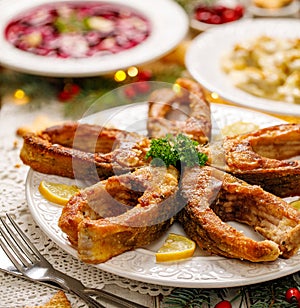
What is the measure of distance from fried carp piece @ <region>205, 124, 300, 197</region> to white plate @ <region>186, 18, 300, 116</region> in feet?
2.74

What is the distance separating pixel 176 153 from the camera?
3205mm

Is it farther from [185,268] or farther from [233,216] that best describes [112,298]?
[233,216]

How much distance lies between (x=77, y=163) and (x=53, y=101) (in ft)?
5.20

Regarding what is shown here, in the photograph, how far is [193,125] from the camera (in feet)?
11.9

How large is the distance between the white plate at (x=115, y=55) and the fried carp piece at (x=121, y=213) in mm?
1762

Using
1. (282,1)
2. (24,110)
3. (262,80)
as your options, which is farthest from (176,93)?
(282,1)

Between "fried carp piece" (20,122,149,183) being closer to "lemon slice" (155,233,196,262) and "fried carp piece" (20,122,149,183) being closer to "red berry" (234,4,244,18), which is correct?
"lemon slice" (155,233,196,262)

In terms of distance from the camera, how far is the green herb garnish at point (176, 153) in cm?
318

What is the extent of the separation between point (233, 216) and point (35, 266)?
3.29ft

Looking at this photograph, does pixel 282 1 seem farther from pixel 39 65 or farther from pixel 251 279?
pixel 251 279

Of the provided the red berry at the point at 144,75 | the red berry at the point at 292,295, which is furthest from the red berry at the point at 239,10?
the red berry at the point at 292,295

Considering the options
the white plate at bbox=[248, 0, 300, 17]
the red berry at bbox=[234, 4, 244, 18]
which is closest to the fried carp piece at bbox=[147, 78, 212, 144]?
the red berry at bbox=[234, 4, 244, 18]

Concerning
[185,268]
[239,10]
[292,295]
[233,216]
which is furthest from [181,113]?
[239,10]

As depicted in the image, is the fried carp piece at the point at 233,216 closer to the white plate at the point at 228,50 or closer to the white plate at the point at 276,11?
the white plate at the point at 228,50
